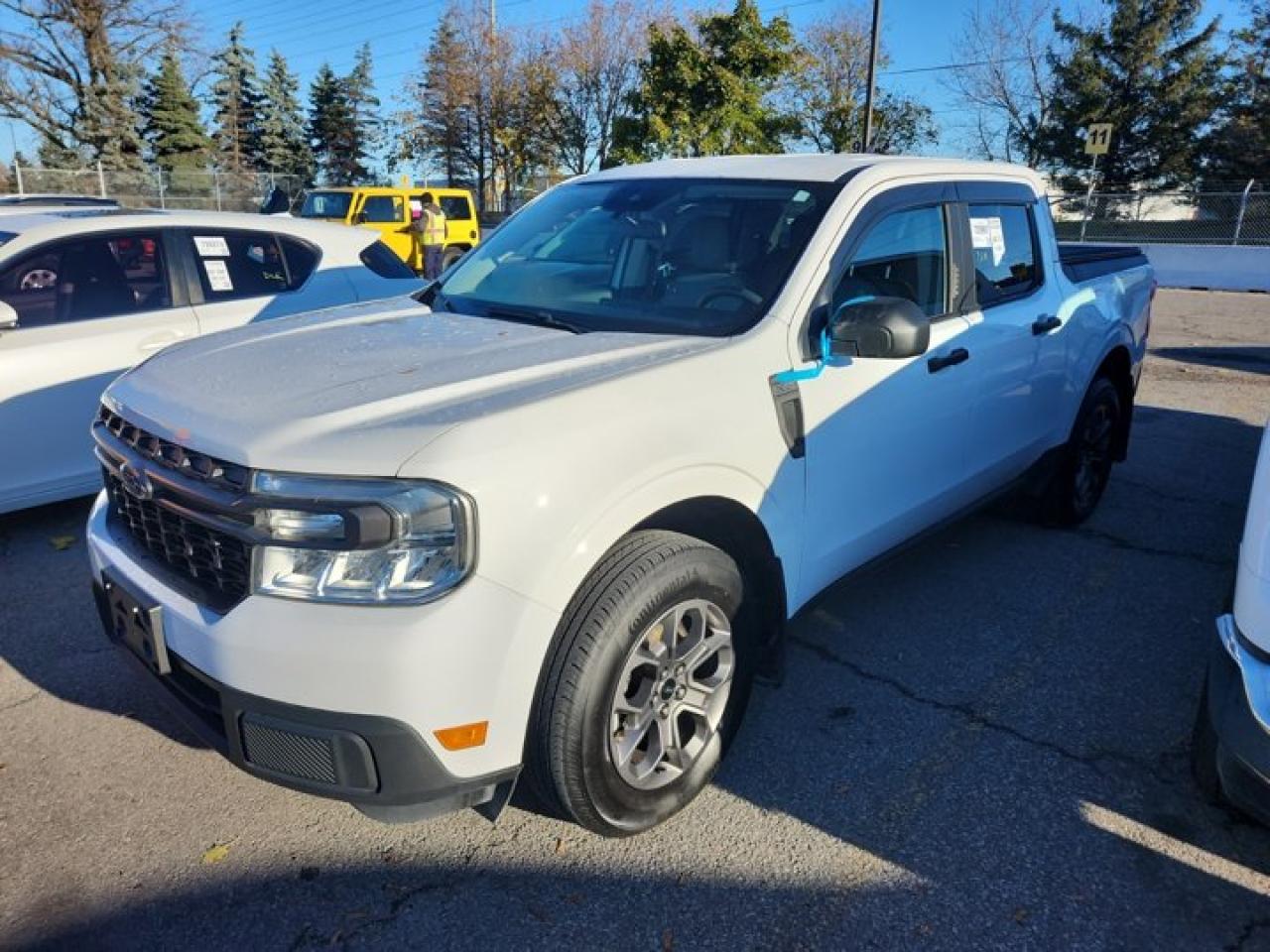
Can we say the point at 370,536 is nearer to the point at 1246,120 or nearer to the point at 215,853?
the point at 215,853

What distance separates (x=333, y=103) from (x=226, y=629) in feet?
210

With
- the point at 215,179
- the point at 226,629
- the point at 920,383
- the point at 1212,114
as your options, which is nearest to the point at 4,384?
the point at 226,629

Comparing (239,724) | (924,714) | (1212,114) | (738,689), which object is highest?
(1212,114)

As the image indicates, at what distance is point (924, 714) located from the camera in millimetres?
3215

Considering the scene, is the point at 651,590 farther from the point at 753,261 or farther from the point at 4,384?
the point at 4,384

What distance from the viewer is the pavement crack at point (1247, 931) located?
2.21 metres

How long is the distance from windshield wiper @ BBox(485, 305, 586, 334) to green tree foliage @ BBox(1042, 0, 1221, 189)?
130 feet

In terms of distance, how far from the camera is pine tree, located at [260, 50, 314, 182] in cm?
5534

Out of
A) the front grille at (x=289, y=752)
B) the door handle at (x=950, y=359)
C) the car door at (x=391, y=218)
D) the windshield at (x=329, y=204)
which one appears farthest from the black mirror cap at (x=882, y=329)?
the windshield at (x=329, y=204)

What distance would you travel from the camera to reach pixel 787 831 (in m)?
2.60

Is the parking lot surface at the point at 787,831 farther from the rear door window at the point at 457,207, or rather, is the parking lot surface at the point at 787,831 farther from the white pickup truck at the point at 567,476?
the rear door window at the point at 457,207

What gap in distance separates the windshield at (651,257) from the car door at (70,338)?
2.23m

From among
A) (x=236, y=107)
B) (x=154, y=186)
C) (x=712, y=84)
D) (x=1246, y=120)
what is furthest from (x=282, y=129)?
(x=1246, y=120)

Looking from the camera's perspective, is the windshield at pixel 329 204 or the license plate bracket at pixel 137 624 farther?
the windshield at pixel 329 204
